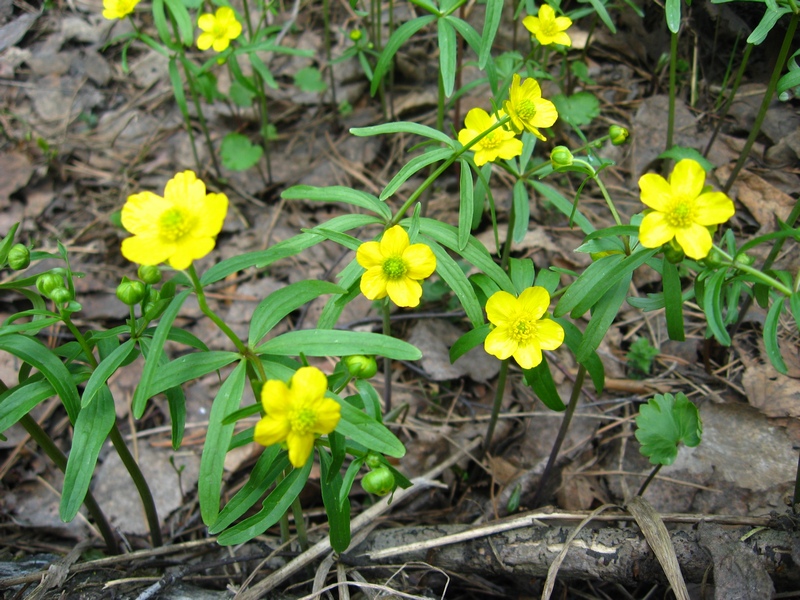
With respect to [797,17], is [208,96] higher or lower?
lower

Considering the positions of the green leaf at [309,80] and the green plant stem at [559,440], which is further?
the green leaf at [309,80]

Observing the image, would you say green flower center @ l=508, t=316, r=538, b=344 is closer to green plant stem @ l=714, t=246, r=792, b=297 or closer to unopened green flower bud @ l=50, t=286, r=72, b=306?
green plant stem @ l=714, t=246, r=792, b=297

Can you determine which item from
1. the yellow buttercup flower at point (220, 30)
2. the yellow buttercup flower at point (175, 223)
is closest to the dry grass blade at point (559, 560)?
the yellow buttercup flower at point (175, 223)

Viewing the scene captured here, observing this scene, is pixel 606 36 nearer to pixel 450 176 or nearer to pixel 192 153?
pixel 450 176

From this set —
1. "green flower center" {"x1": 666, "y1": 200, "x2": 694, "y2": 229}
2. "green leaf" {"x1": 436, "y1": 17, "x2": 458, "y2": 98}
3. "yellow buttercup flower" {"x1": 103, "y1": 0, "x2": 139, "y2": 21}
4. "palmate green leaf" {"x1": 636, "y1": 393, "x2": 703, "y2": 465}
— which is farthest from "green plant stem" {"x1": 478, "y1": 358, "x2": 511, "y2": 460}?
"yellow buttercup flower" {"x1": 103, "y1": 0, "x2": 139, "y2": 21}

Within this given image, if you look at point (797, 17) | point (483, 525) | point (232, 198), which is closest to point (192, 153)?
point (232, 198)

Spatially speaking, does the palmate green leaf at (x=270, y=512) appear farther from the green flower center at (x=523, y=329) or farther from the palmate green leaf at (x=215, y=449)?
the green flower center at (x=523, y=329)
